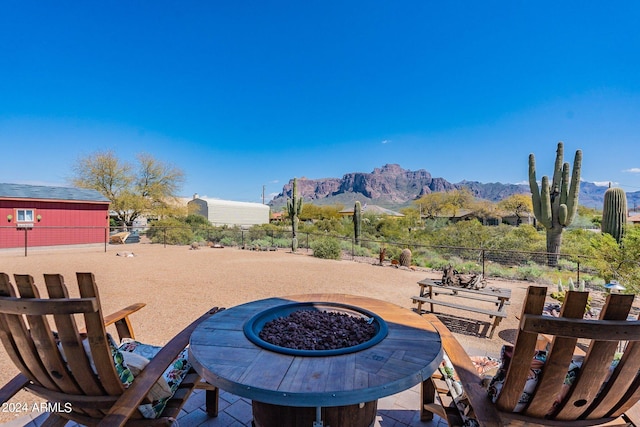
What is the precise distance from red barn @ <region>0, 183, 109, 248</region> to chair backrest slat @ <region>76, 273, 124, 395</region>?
12724mm

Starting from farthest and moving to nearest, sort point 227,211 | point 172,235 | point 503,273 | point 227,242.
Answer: point 227,211 < point 172,235 < point 227,242 < point 503,273

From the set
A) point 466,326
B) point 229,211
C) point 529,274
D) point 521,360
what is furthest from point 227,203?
point 521,360

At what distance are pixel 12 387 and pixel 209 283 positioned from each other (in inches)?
203

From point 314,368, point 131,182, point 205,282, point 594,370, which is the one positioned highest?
point 131,182

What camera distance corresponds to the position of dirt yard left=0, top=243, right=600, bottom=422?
154 inches

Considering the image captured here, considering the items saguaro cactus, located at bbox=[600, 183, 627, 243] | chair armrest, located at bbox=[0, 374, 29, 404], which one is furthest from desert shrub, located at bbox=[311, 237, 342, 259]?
chair armrest, located at bbox=[0, 374, 29, 404]

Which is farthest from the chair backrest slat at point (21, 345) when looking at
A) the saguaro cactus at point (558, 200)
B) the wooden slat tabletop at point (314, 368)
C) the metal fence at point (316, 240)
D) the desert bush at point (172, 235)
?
the desert bush at point (172, 235)

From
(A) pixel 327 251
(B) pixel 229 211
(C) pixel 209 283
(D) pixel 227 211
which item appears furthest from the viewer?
(B) pixel 229 211

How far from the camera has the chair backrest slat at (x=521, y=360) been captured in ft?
3.09

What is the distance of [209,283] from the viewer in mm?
6340

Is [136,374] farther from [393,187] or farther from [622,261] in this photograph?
[393,187]

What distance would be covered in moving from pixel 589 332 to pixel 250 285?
599 centimetres

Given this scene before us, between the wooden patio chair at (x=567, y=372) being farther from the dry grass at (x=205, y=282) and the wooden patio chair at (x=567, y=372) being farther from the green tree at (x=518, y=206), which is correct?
the green tree at (x=518, y=206)

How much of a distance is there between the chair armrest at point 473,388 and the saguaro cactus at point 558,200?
1003cm
